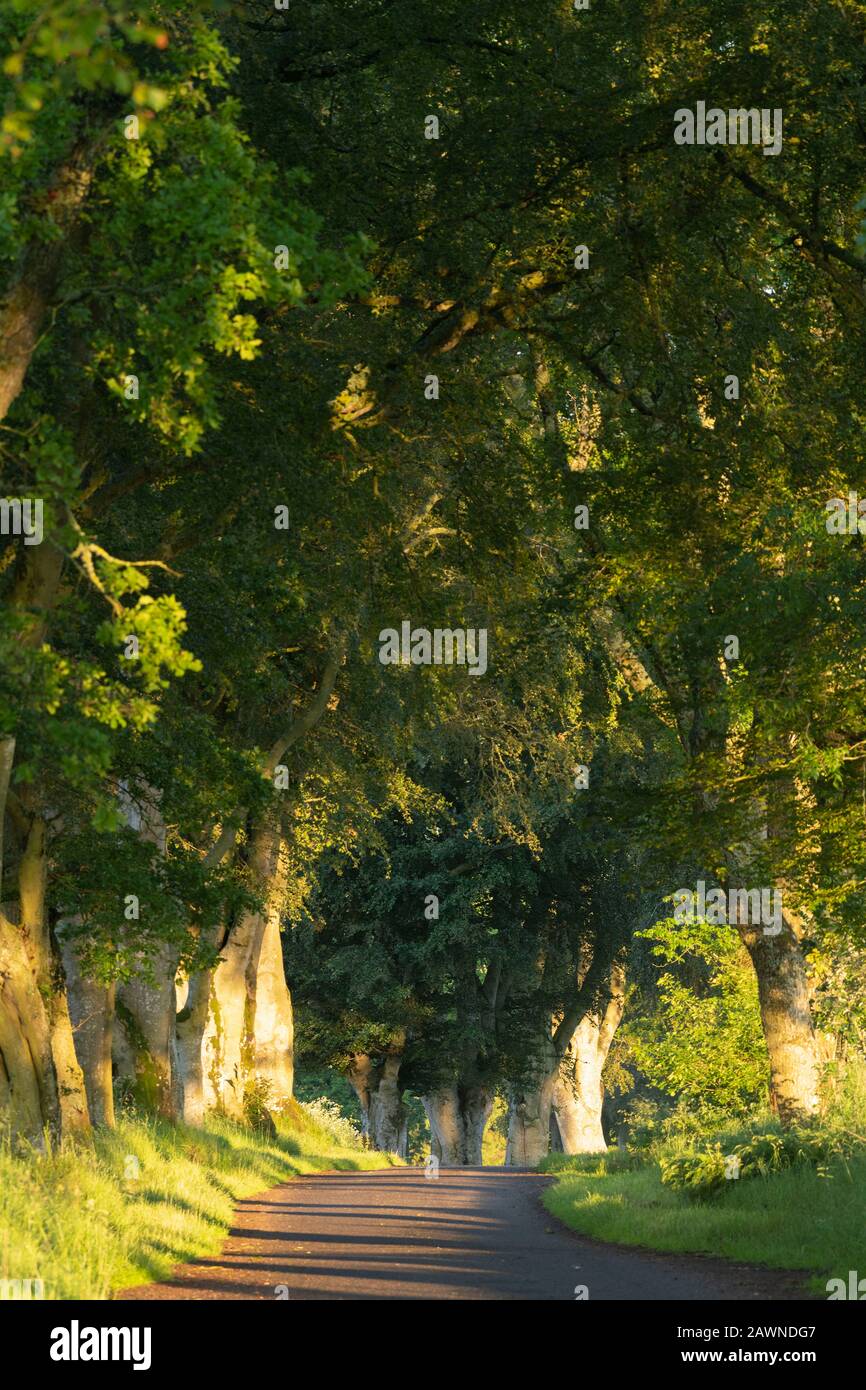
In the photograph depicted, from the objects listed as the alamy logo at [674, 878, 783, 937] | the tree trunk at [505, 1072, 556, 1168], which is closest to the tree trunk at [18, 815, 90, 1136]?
the alamy logo at [674, 878, 783, 937]

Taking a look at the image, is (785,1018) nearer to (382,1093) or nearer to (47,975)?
(47,975)

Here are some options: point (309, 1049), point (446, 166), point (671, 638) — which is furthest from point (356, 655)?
point (309, 1049)

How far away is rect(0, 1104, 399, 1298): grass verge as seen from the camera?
36.4ft

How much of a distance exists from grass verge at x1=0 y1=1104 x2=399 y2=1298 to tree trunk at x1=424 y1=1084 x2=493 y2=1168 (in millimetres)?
27922

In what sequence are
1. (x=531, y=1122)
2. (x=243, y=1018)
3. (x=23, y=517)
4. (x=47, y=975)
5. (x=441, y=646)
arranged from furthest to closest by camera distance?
(x=531, y=1122), (x=243, y=1018), (x=441, y=646), (x=47, y=975), (x=23, y=517)

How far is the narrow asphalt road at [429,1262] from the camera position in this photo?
13.2 meters

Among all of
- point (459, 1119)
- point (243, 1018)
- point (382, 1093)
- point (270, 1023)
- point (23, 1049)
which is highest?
point (270, 1023)

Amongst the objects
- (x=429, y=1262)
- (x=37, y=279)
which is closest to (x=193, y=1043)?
(x=429, y=1262)

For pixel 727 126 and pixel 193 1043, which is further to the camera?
pixel 193 1043

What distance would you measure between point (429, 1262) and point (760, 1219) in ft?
9.92

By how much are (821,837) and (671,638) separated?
105 inches

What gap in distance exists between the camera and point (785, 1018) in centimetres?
2173
